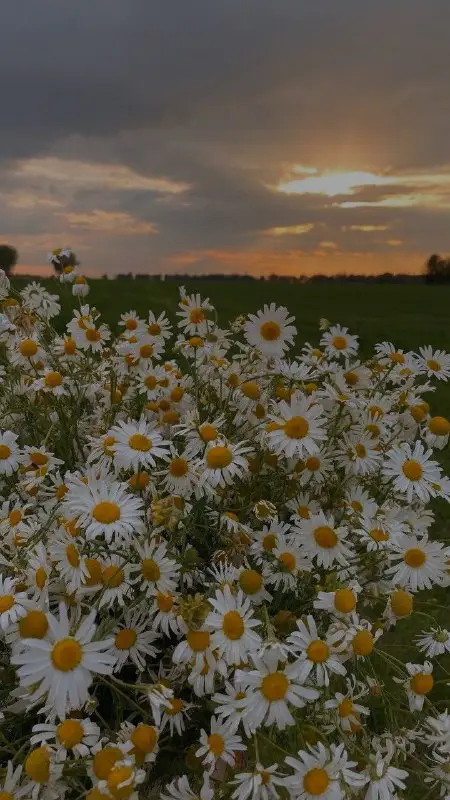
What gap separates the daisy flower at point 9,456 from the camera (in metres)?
1.35

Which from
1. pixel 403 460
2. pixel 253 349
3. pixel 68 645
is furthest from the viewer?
pixel 253 349

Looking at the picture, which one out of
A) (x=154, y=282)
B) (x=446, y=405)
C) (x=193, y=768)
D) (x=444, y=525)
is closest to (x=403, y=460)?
(x=193, y=768)

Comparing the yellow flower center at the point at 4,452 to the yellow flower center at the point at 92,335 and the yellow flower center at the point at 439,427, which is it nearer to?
the yellow flower center at the point at 92,335

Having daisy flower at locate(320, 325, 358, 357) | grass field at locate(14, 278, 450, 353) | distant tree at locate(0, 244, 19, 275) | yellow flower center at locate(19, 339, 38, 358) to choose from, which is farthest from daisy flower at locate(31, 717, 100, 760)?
distant tree at locate(0, 244, 19, 275)

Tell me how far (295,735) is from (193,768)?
0.18 metres

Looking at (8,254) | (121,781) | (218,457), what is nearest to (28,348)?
(218,457)

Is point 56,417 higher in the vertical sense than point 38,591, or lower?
higher

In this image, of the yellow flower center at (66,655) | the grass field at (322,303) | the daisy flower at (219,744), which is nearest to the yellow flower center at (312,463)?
the daisy flower at (219,744)

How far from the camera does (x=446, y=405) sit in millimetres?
4520

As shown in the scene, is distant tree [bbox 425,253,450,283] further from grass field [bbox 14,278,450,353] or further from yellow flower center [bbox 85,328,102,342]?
yellow flower center [bbox 85,328,102,342]

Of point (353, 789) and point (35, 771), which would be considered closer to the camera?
point (35, 771)

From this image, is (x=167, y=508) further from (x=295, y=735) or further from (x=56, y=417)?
(x=56, y=417)

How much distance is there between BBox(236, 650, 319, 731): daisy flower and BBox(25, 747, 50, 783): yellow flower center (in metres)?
0.27

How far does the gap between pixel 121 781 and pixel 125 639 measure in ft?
0.84
